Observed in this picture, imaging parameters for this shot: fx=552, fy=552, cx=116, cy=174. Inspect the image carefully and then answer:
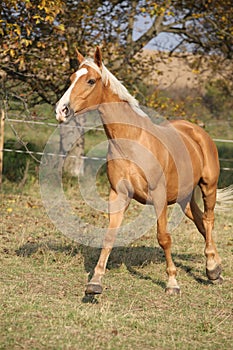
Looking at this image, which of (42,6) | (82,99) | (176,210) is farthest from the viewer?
(176,210)

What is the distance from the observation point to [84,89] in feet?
15.2

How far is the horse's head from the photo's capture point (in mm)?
4539

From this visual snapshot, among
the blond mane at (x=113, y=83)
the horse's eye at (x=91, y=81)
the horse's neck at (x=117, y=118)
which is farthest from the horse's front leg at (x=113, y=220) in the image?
the horse's eye at (x=91, y=81)

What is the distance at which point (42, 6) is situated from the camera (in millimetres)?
7871

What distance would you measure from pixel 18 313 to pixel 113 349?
93 centimetres

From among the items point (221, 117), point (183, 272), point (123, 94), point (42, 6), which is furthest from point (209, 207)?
point (221, 117)

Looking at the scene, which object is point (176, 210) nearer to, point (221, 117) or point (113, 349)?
point (113, 349)

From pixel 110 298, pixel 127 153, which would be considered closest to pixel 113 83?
pixel 127 153

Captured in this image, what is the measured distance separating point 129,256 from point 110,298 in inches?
62.3

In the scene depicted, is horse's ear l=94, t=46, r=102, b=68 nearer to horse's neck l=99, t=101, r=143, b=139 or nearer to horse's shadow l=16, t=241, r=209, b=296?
horse's neck l=99, t=101, r=143, b=139

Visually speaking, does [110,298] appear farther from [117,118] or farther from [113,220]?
[117,118]

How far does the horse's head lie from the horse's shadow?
1837 mm

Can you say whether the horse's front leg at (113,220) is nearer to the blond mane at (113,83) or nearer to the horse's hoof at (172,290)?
the horse's hoof at (172,290)

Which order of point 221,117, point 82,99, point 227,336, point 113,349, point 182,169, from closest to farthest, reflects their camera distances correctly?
point 113,349
point 227,336
point 82,99
point 182,169
point 221,117
